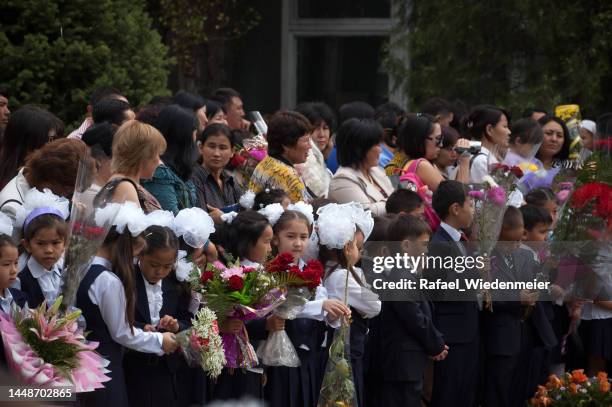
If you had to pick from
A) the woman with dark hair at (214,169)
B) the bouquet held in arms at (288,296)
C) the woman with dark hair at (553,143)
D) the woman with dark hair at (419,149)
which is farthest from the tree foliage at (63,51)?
the bouquet held in arms at (288,296)

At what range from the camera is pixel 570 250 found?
743 centimetres

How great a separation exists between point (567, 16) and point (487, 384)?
599cm

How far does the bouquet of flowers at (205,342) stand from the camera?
18.0ft

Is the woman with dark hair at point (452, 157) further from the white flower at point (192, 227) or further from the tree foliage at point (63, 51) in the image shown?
the white flower at point (192, 227)

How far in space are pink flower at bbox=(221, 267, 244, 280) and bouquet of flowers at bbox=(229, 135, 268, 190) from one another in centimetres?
234

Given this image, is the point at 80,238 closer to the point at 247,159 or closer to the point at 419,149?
the point at 247,159

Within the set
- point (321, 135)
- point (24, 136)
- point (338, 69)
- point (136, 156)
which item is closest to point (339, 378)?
point (136, 156)

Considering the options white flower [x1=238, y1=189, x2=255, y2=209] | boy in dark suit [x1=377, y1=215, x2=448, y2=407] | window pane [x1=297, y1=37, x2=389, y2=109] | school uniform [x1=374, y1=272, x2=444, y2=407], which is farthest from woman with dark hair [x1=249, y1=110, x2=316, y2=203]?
window pane [x1=297, y1=37, x2=389, y2=109]

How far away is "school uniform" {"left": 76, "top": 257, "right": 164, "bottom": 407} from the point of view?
5.34m

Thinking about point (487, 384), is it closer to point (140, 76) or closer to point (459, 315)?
point (459, 315)

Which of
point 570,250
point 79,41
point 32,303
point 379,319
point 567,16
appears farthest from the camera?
point 567,16

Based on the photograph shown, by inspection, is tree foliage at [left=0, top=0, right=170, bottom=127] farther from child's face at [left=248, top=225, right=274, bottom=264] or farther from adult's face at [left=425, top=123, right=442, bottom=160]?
child's face at [left=248, top=225, right=274, bottom=264]

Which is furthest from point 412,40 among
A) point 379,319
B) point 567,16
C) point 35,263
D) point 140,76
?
point 35,263

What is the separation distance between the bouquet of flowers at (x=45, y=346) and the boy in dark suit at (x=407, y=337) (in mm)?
2396
